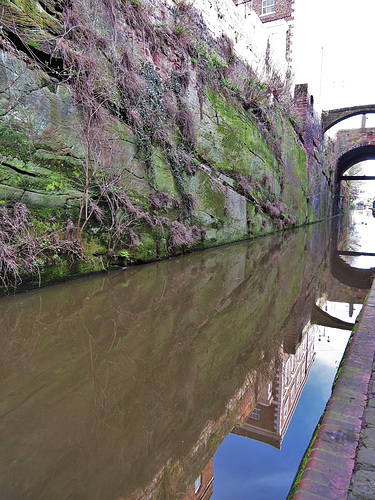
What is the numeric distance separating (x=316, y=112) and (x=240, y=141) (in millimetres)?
11765

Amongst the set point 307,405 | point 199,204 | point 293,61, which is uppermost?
point 293,61

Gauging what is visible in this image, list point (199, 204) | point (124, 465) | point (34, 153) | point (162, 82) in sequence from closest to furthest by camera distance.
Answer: point (124, 465), point (34, 153), point (162, 82), point (199, 204)

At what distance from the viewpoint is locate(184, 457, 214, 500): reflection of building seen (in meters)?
1.47

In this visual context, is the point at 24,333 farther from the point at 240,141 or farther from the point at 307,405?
the point at 240,141

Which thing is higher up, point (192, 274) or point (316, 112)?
point (316, 112)

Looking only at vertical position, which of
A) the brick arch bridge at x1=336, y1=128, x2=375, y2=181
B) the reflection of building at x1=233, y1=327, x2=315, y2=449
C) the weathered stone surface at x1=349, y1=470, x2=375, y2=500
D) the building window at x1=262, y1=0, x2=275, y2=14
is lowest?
the reflection of building at x1=233, y1=327, x2=315, y2=449

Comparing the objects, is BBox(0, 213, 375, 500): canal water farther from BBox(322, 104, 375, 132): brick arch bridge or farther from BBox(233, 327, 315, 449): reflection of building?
BBox(322, 104, 375, 132): brick arch bridge

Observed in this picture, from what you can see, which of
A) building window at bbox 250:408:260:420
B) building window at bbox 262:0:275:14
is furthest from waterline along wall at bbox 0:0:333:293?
building window at bbox 262:0:275:14

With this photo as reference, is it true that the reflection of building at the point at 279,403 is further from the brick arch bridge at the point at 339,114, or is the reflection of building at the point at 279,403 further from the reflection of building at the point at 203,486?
the brick arch bridge at the point at 339,114

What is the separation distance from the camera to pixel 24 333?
9.94 feet

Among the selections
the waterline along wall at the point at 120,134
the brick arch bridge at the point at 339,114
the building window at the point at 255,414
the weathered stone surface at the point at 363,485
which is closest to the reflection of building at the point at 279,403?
the building window at the point at 255,414

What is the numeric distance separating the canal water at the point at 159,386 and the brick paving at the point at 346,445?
31 centimetres

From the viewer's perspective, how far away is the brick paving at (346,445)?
1257 millimetres

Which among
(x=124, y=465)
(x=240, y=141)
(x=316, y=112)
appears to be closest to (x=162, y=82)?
(x=240, y=141)
